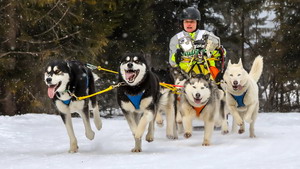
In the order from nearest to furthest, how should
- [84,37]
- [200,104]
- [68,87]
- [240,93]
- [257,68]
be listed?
[68,87] → [200,104] → [240,93] → [257,68] → [84,37]

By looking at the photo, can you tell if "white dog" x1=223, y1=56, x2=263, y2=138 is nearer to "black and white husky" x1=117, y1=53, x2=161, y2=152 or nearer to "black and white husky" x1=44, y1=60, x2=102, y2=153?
"black and white husky" x1=117, y1=53, x2=161, y2=152

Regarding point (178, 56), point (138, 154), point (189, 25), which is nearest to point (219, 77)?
point (178, 56)

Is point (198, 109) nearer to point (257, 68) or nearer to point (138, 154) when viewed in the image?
point (138, 154)

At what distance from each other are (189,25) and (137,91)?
2.91 metres

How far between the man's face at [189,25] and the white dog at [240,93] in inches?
59.6

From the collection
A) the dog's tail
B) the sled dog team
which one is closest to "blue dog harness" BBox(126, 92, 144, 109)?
the sled dog team

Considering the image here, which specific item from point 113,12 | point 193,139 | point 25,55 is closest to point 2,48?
point 25,55

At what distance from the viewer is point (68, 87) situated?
219 inches

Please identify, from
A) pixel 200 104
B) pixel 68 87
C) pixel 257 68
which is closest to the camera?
pixel 68 87

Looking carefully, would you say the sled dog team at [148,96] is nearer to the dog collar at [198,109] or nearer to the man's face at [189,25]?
the dog collar at [198,109]

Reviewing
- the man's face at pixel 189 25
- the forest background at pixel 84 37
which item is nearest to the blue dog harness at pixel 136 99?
the man's face at pixel 189 25

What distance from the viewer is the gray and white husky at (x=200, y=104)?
598 cm

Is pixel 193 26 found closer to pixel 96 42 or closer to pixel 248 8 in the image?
pixel 96 42

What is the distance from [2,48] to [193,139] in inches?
251
